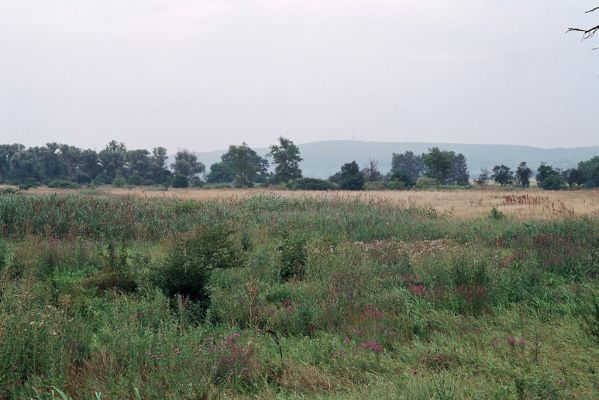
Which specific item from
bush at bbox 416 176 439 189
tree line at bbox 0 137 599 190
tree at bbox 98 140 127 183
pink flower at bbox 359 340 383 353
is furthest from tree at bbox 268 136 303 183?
pink flower at bbox 359 340 383 353

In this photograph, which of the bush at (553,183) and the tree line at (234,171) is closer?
the bush at (553,183)

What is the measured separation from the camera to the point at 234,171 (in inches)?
3442

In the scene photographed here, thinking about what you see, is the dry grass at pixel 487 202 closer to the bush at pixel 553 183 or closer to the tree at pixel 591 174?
the bush at pixel 553 183

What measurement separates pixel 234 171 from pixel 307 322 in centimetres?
8168

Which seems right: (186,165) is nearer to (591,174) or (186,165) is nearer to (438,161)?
(438,161)

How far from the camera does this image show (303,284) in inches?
341

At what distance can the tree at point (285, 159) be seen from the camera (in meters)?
82.9

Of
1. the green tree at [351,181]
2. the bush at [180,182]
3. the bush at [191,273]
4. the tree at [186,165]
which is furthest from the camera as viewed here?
the tree at [186,165]

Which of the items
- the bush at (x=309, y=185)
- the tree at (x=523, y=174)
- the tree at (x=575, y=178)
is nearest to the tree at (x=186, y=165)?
the bush at (x=309, y=185)

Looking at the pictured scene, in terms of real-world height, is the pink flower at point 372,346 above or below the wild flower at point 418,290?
below

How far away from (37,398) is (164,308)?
102 inches

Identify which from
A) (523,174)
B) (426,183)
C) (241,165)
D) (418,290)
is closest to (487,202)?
(418,290)

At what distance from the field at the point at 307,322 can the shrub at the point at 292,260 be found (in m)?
0.04

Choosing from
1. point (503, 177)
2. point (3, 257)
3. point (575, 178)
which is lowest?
point (3, 257)
